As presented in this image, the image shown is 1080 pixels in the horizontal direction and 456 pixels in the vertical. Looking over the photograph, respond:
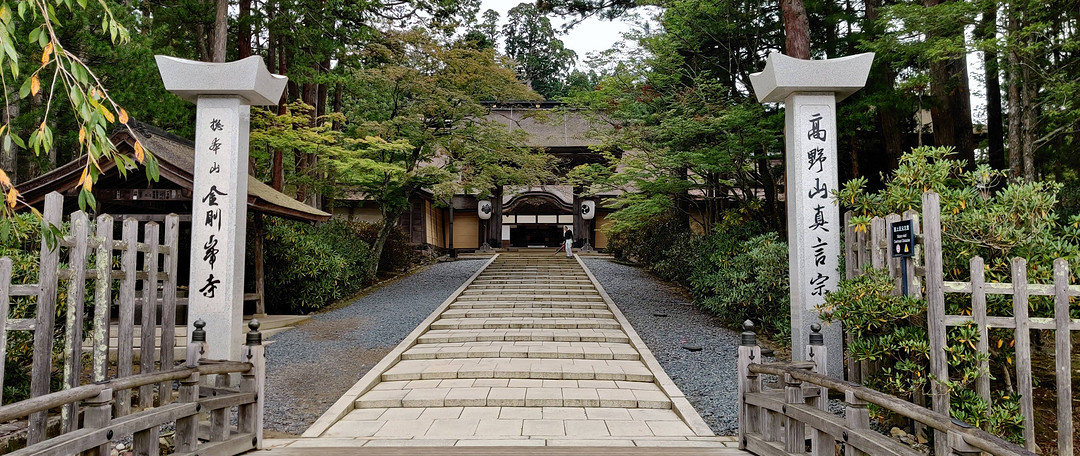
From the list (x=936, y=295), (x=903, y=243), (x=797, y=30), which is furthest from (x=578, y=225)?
(x=936, y=295)

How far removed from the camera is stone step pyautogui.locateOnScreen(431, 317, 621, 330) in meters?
9.95

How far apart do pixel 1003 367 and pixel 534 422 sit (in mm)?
3695

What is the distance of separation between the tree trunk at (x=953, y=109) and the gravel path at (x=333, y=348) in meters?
10.2

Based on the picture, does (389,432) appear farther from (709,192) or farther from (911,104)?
(911,104)

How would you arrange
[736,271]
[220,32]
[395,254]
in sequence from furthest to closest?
1. [395,254]
2. [220,32]
3. [736,271]

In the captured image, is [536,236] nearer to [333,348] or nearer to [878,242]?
[333,348]

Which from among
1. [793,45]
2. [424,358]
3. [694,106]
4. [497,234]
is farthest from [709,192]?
[497,234]

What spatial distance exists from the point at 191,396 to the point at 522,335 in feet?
18.4

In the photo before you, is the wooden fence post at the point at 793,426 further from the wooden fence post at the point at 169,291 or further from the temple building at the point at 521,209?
the temple building at the point at 521,209

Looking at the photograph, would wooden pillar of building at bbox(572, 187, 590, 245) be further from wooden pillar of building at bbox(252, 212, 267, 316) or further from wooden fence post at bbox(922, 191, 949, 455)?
wooden fence post at bbox(922, 191, 949, 455)

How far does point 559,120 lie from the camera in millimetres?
13344

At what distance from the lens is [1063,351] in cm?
354

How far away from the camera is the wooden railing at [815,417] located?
2.84 m

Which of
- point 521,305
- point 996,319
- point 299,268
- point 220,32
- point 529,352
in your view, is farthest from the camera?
point 521,305
